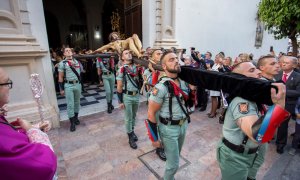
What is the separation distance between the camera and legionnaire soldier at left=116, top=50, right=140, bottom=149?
3.76 metres

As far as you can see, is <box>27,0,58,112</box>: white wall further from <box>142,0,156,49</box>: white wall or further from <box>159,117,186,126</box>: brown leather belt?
<box>159,117,186,126</box>: brown leather belt

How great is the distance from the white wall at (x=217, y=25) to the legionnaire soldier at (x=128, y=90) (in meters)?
3.28

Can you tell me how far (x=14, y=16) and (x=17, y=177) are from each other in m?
4.28

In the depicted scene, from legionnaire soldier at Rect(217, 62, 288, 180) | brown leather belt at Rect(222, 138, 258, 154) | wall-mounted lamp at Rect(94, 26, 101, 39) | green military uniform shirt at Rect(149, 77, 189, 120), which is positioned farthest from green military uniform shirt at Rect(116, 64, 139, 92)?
wall-mounted lamp at Rect(94, 26, 101, 39)

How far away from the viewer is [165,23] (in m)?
6.83

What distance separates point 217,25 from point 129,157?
8096mm

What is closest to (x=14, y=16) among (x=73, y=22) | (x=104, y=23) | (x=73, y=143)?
(x=73, y=143)

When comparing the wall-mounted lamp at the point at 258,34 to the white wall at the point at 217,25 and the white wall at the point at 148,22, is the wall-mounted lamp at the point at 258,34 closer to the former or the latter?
the white wall at the point at 217,25

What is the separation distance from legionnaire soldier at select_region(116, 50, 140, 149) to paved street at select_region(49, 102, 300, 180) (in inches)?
17.1

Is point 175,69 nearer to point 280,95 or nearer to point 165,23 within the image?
point 280,95

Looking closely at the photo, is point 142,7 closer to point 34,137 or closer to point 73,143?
point 73,143

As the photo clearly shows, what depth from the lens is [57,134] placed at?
433 cm

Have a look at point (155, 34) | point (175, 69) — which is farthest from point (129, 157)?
point (155, 34)

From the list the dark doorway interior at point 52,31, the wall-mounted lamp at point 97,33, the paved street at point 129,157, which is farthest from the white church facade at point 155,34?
the dark doorway interior at point 52,31
